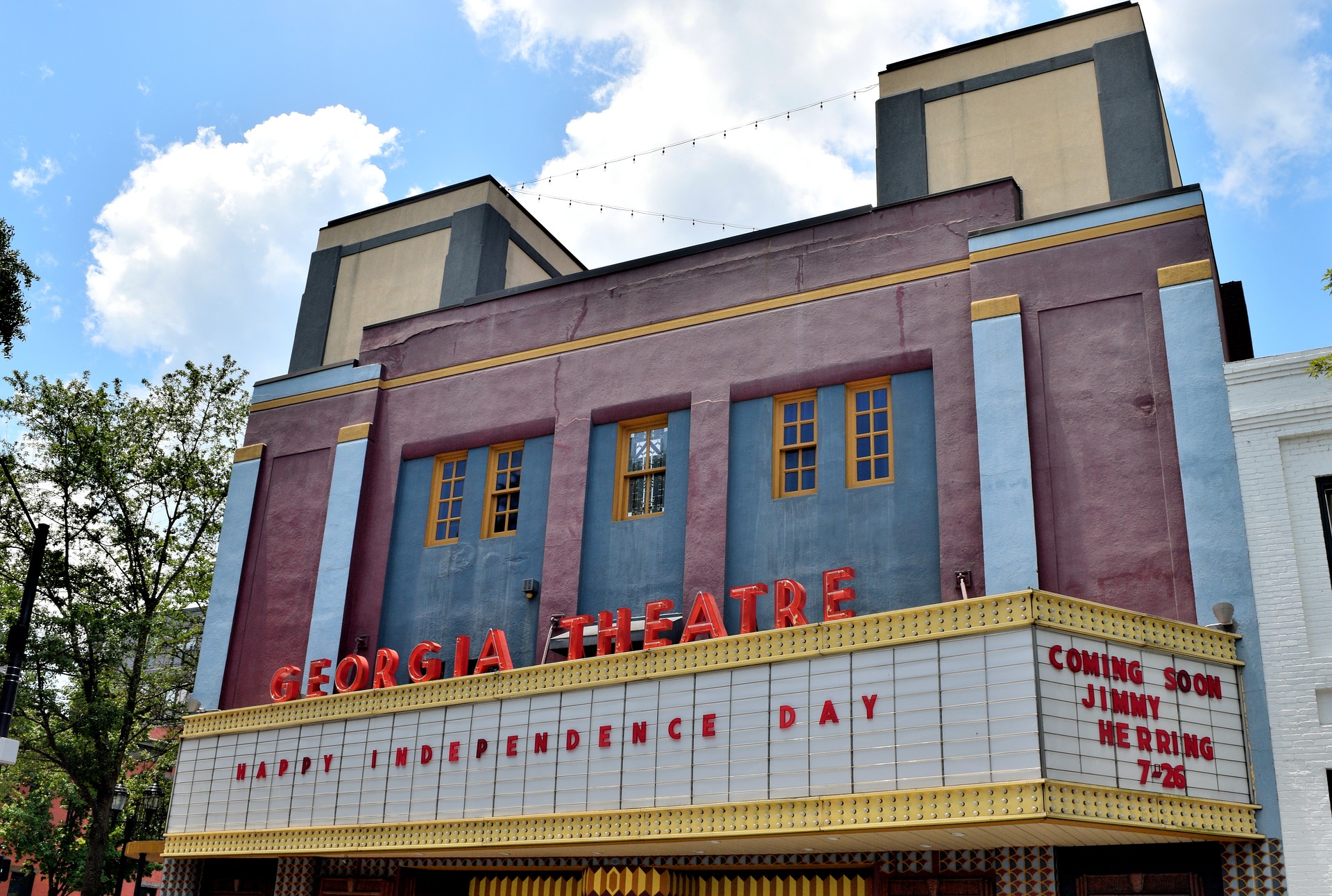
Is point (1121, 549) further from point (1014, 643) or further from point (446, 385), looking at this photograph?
point (446, 385)

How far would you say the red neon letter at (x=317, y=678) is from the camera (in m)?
19.7

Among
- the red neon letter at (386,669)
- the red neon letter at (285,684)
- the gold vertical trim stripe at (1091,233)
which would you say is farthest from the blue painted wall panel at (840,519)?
the red neon letter at (285,684)

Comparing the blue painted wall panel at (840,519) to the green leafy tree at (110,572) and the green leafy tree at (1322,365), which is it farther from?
the green leafy tree at (110,572)

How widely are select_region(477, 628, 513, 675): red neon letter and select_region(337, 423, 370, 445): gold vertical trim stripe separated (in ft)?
19.2

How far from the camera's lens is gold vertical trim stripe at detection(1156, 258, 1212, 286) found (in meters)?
15.8

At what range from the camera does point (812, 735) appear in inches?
545

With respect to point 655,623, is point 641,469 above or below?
above

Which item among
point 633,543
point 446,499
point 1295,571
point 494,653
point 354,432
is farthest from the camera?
point 354,432

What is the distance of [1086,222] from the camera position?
16.9 metres

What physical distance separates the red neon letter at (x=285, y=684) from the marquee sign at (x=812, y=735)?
1.64 m

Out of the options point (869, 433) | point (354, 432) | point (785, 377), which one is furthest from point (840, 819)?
point (354, 432)

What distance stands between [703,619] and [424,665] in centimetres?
505

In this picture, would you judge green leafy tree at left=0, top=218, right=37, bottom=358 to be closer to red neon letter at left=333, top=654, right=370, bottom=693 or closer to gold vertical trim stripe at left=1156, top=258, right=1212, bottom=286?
red neon letter at left=333, top=654, right=370, bottom=693

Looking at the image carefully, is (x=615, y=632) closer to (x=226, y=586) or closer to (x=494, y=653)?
(x=494, y=653)
